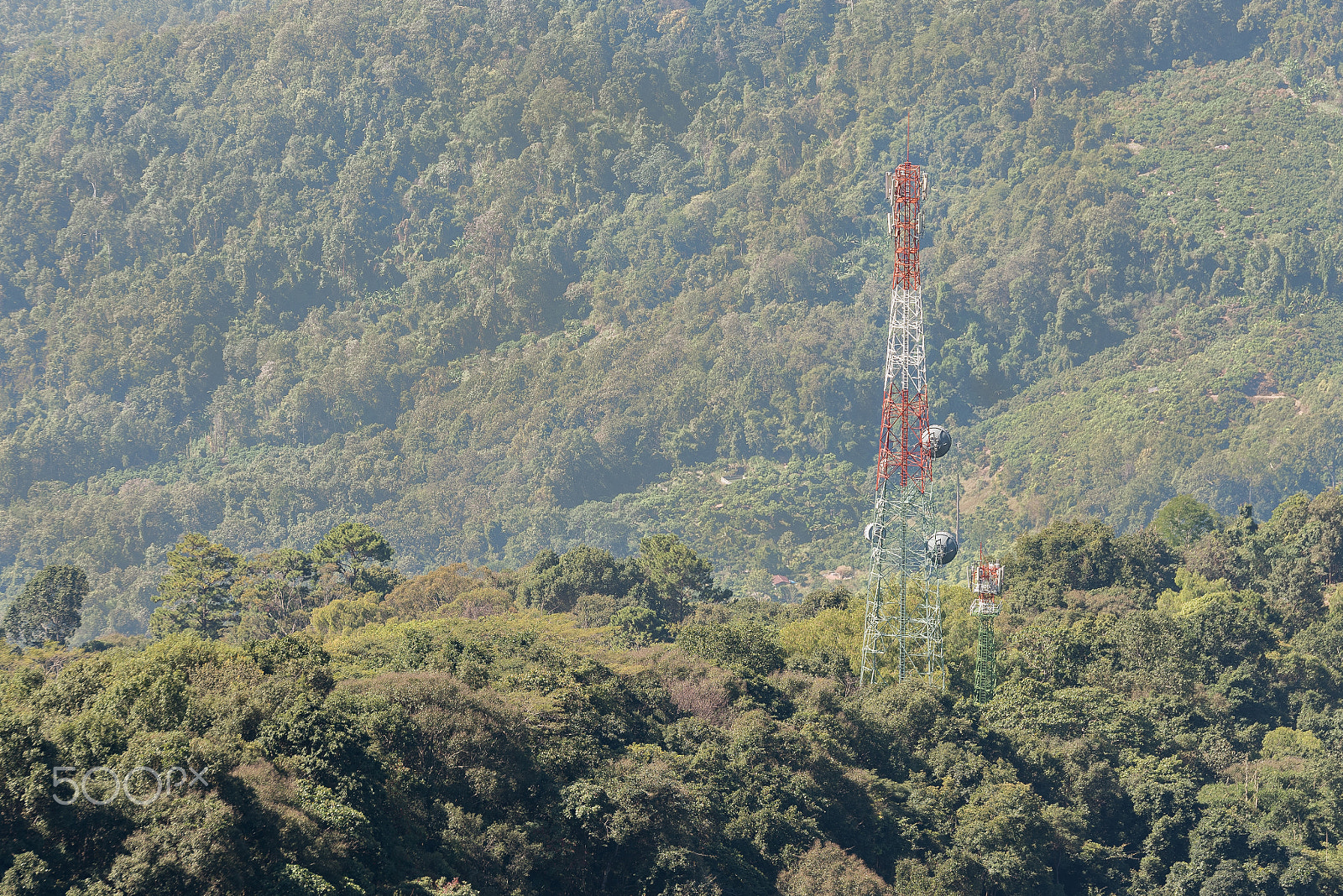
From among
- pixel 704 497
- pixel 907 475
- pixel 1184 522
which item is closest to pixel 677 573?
pixel 907 475

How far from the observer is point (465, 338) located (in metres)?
184

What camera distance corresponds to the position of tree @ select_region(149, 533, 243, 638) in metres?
87.6

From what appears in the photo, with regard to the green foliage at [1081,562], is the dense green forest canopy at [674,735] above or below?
above

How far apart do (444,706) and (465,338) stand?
461 ft

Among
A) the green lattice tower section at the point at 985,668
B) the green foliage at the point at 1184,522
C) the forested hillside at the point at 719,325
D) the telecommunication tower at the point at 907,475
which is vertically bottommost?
the forested hillside at the point at 719,325

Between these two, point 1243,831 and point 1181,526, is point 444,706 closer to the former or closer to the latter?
point 1243,831

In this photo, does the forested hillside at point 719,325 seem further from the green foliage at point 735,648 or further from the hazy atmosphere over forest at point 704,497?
the green foliage at point 735,648

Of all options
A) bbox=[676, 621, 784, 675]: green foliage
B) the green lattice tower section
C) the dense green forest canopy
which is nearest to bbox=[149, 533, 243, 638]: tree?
the dense green forest canopy

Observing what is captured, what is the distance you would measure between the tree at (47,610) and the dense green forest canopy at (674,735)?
24.2 inches

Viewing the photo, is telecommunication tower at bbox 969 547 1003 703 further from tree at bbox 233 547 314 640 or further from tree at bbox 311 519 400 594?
tree at bbox 233 547 314 640

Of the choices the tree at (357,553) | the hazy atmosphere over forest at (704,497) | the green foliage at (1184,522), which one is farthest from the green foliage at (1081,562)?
the tree at (357,553)

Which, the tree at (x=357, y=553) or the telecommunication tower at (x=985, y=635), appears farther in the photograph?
the tree at (x=357, y=553)

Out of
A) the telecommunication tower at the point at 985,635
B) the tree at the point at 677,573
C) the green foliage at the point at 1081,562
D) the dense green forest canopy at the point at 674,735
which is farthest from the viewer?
the tree at the point at 677,573

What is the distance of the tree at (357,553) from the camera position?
88812 mm
